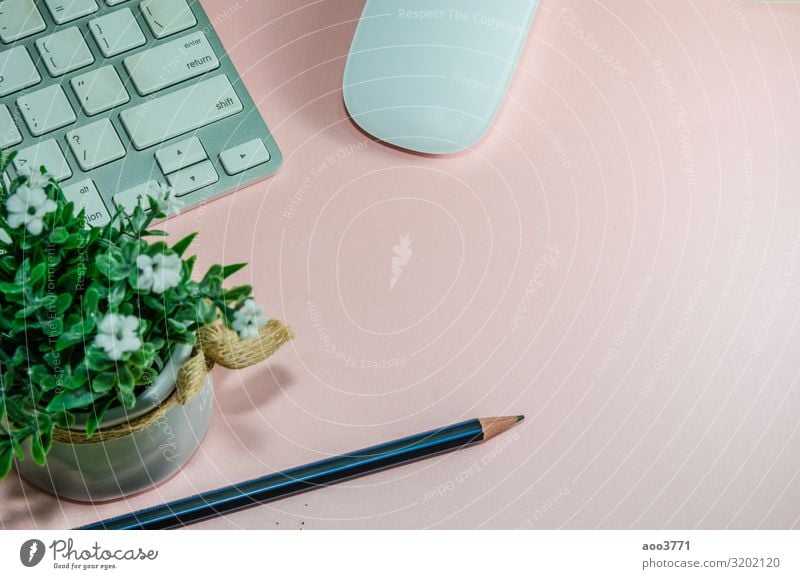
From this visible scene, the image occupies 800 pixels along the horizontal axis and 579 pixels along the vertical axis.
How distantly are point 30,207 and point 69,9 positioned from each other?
0.55ft

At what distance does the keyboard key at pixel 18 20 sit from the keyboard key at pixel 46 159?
0.06m

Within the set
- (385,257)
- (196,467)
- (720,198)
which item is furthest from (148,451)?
(720,198)

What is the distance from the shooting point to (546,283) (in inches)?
15.0

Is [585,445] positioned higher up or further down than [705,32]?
further down

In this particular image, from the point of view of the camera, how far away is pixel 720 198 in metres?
0.41

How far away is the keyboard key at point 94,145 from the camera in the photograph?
37 centimetres

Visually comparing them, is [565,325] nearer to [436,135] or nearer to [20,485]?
[436,135]

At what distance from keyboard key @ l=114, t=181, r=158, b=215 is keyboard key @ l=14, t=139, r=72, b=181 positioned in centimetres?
2

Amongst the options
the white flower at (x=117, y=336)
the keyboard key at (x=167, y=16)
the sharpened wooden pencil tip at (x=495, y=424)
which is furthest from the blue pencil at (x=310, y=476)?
the keyboard key at (x=167, y=16)

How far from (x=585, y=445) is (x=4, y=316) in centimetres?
23

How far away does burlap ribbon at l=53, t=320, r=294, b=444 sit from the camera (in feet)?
0.93
